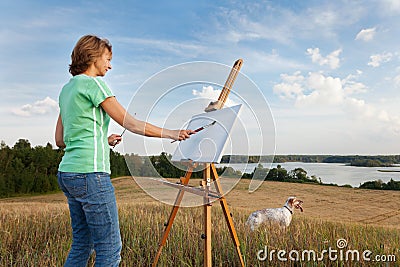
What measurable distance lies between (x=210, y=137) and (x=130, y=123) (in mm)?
724

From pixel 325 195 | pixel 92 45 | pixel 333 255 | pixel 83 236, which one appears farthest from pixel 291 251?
pixel 325 195

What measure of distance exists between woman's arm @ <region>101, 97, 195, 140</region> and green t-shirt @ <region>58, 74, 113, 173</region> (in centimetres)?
4

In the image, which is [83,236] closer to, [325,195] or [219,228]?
[219,228]

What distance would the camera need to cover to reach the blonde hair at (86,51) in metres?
1.84

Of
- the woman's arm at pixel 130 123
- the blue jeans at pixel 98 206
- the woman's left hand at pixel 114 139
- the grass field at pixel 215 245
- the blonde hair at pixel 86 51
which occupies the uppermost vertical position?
the blonde hair at pixel 86 51

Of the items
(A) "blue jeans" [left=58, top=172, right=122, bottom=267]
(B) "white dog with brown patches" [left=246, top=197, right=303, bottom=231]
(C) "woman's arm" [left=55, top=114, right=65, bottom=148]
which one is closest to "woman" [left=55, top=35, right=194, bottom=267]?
(A) "blue jeans" [left=58, top=172, right=122, bottom=267]

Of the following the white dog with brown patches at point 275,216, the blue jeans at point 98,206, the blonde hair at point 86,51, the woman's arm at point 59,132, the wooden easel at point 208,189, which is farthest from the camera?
the white dog with brown patches at point 275,216

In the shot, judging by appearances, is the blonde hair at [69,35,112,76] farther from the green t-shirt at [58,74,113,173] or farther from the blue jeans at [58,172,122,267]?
the blue jeans at [58,172,122,267]

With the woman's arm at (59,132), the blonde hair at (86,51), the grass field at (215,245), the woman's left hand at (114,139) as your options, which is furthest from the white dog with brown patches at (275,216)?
the blonde hair at (86,51)

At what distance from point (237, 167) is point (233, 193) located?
279mm

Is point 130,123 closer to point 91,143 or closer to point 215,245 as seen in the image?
point 91,143

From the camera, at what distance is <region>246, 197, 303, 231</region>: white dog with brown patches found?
13.5 feet

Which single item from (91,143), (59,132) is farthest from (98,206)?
(59,132)

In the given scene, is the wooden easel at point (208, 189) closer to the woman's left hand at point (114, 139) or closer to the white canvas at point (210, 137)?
the white canvas at point (210, 137)
